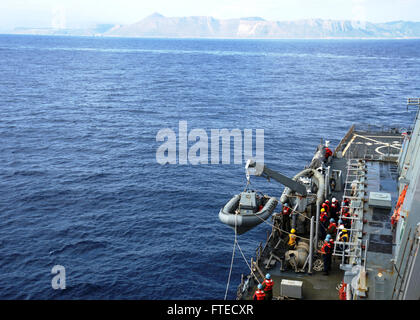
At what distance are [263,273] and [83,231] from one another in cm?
2011

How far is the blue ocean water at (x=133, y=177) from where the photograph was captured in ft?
106

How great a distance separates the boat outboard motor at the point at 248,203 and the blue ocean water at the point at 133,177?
320 inches

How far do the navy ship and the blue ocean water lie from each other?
754 cm

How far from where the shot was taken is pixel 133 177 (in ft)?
172

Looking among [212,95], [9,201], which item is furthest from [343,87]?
[9,201]

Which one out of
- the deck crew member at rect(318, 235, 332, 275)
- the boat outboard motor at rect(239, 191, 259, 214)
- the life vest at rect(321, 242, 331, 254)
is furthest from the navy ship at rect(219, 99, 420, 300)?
the life vest at rect(321, 242, 331, 254)

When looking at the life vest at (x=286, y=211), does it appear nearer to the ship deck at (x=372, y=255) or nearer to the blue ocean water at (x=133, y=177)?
the ship deck at (x=372, y=255)

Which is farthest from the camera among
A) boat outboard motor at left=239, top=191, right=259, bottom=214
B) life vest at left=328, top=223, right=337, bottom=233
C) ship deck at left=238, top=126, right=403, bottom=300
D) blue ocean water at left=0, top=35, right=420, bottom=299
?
blue ocean water at left=0, top=35, right=420, bottom=299

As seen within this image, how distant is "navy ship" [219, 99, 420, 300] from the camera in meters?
16.2

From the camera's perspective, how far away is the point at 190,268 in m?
33.3

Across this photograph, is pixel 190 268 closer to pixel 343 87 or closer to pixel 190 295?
pixel 190 295

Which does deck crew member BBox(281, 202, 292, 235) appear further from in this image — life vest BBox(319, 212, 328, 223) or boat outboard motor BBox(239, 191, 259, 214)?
boat outboard motor BBox(239, 191, 259, 214)

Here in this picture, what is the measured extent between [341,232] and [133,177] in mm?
34269

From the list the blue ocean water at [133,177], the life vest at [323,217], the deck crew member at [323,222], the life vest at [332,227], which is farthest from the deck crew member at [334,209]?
the blue ocean water at [133,177]
